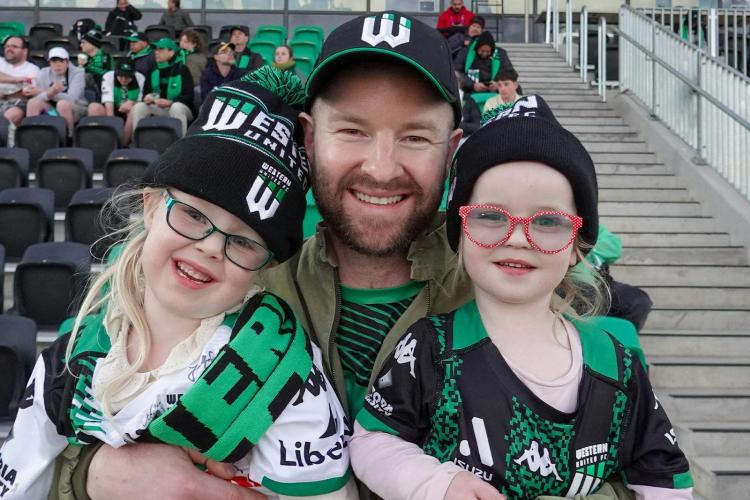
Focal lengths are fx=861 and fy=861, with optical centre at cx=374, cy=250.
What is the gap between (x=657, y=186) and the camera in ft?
24.8

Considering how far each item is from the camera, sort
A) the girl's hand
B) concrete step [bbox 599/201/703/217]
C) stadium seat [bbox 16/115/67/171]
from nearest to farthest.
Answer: the girl's hand → concrete step [bbox 599/201/703/217] → stadium seat [bbox 16/115/67/171]

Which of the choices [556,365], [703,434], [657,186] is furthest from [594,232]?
[657,186]

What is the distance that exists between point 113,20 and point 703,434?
9.92 metres

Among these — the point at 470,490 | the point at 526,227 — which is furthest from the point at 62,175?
the point at 470,490

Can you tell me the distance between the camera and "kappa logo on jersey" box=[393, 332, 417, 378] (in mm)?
1592

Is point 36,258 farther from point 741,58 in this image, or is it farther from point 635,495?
point 741,58

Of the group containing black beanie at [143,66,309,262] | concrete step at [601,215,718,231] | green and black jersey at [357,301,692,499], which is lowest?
concrete step at [601,215,718,231]

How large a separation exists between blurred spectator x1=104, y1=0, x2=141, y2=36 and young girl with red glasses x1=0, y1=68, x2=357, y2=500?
1076cm

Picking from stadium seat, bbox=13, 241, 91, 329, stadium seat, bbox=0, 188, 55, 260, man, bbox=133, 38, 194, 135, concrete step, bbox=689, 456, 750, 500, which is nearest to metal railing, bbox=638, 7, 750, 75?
man, bbox=133, 38, 194, 135

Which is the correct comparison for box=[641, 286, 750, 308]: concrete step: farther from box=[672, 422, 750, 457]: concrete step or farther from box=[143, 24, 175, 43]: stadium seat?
box=[143, 24, 175, 43]: stadium seat

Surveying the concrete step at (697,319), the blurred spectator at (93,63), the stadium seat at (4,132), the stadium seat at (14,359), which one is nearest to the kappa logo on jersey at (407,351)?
the stadium seat at (14,359)

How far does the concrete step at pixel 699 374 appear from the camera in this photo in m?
5.13

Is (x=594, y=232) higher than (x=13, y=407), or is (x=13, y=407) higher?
(x=594, y=232)

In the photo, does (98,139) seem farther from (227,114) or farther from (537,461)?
(537,461)
